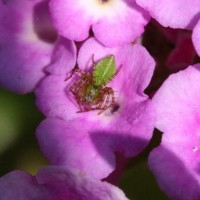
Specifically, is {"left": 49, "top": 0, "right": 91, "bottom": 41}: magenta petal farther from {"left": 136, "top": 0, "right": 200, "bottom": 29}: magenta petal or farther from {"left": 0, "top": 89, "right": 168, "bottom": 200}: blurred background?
{"left": 0, "top": 89, "right": 168, "bottom": 200}: blurred background

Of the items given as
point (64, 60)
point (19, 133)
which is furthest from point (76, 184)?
point (19, 133)

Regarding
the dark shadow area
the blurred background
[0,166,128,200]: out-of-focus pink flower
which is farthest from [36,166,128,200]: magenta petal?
the blurred background

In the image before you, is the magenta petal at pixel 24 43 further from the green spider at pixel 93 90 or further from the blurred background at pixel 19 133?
the blurred background at pixel 19 133

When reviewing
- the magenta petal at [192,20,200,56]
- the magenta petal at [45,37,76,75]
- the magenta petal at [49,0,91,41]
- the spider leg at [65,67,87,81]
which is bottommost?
the spider leg at [65,67,87,81]

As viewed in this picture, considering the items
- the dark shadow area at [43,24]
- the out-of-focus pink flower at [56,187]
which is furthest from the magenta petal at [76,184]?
the dark shadow area at [43,24]

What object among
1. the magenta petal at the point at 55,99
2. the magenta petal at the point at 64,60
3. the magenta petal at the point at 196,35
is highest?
the magenta petal at the point at 196,35

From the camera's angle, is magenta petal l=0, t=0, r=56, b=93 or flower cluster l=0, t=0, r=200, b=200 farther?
magenta petal l=0, t=0, r=56, b=93

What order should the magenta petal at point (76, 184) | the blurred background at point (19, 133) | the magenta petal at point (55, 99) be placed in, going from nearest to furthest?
the magenta petal at point (76, 184), the magenta petal at point (55, 99), the blurred background at point (19, 133)
